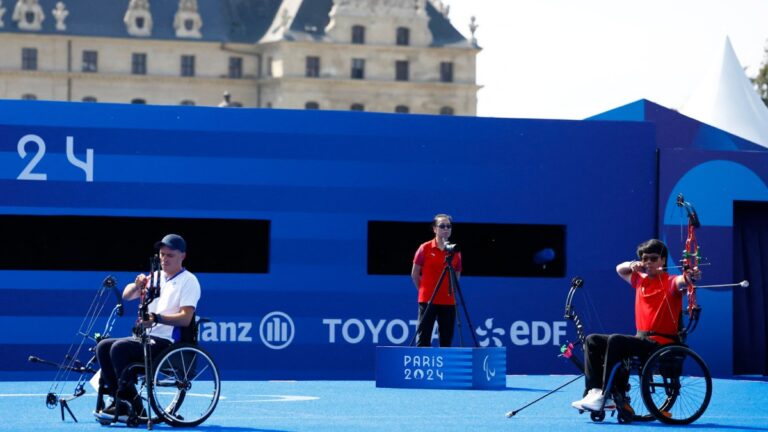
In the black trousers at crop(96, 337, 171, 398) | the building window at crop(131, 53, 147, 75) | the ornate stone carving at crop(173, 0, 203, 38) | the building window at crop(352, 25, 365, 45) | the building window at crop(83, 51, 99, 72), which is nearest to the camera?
the black trousers at crop(96, 337, 171, 398)

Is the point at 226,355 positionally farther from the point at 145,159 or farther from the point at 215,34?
the point at 215,34

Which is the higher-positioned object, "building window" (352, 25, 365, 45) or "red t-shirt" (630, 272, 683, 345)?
"building window" (352, 25, 365, 45)

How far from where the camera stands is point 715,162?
1789cm

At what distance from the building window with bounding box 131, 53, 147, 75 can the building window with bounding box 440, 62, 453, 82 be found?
611 inches

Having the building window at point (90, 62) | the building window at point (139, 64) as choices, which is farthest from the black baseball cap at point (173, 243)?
the building window at point (139, 64)

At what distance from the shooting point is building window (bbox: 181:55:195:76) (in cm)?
9582

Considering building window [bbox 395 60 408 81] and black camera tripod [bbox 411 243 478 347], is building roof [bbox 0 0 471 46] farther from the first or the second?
black camera tripod [bbox 411 243 478 347]

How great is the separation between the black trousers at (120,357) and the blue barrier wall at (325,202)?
492 cm

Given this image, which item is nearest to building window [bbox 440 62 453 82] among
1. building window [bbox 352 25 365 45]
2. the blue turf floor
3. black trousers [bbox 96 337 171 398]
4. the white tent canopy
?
→ building window [bbox 352 25 365 45]

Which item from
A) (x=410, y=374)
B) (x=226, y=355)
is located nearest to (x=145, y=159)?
(x=226, y=355)

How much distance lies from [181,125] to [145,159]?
45cm

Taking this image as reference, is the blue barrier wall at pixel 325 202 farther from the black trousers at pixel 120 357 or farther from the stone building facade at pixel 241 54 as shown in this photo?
the stone building facade at pixel 241 54

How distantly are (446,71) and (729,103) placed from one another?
247 ft

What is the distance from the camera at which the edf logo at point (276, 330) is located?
17094mm
